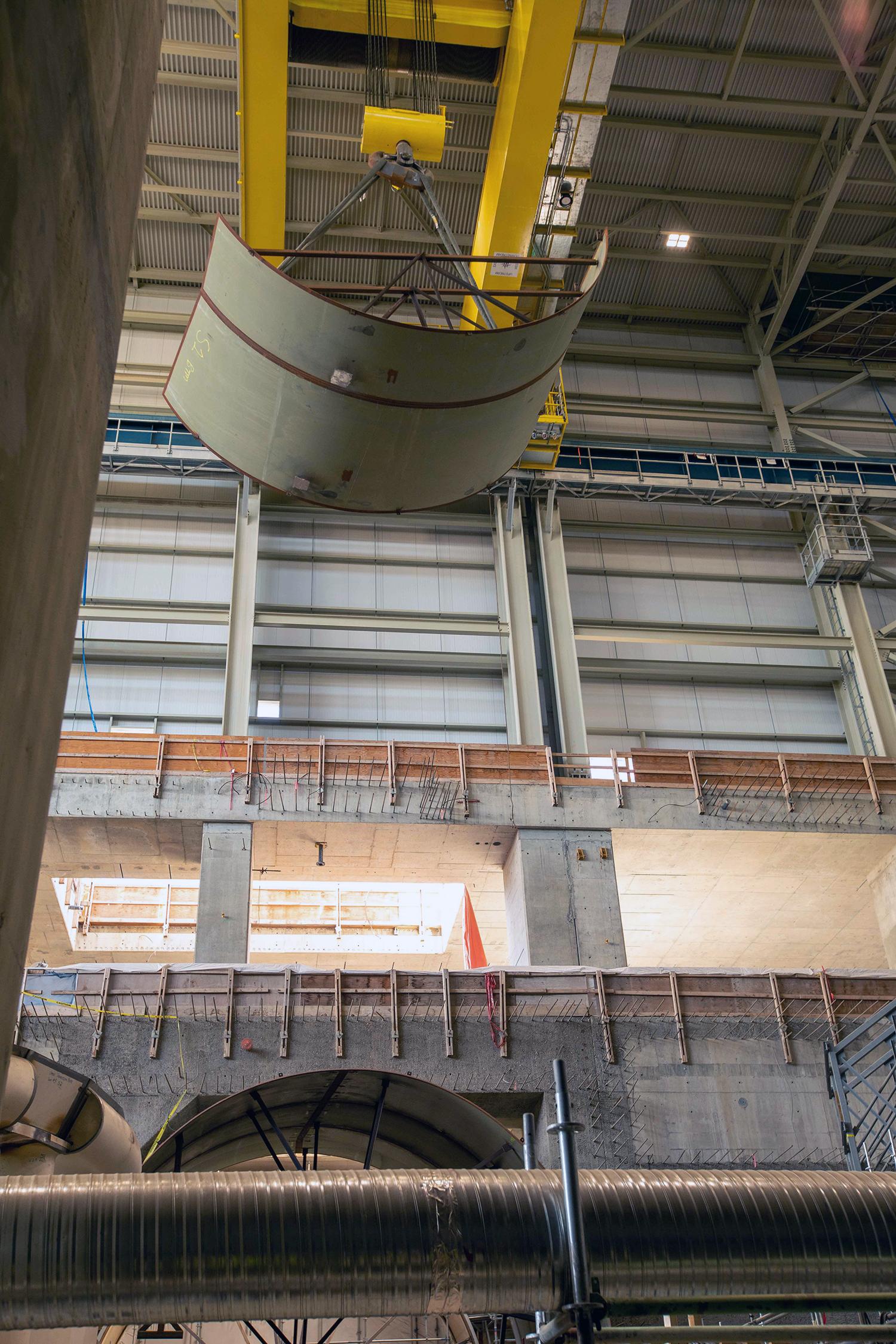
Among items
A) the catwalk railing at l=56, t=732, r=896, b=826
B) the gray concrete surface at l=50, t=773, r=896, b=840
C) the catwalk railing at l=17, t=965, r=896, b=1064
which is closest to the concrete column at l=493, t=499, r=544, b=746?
the catwalk railing at l=56, t=732, r=896, b=826

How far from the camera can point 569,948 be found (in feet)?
75.8

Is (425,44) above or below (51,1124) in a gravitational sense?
above

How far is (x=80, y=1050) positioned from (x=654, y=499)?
2142 cm

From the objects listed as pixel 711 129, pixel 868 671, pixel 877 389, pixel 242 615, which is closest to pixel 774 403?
pixel 877 389

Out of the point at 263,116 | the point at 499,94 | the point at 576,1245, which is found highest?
the point at 499,94

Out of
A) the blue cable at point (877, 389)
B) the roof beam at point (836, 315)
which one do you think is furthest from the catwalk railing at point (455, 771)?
the roof beam at point (836, 315)

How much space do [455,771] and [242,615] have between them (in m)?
7.38

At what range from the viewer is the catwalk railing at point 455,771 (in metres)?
24.1

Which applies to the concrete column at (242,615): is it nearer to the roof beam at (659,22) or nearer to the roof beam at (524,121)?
the roof beam at (524,121)

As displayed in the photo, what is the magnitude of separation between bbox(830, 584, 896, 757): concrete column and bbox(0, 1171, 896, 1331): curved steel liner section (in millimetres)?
25125

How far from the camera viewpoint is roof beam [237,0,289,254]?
1983 centimetres

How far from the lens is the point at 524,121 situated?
68.2ft

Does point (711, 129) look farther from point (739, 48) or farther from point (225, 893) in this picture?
point (225, 893)

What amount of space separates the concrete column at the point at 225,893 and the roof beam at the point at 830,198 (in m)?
23.3
